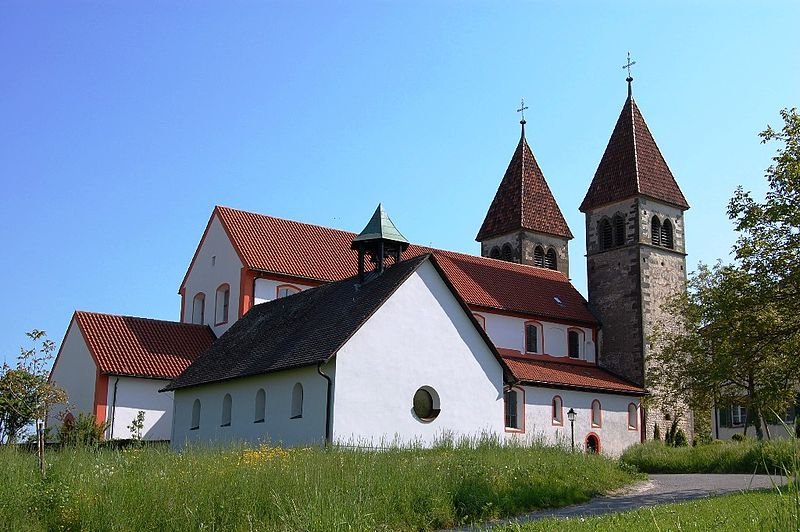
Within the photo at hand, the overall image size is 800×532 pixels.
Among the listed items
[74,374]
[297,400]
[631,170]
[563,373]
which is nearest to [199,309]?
[74,374]

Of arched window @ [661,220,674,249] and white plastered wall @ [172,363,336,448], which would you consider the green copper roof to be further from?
arched window @ [661,220,674,249]

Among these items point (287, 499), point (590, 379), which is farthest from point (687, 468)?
point (287, 499)

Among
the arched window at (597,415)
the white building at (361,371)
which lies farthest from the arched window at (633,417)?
the white building at (361,371)

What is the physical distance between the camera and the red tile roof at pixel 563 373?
138 ft

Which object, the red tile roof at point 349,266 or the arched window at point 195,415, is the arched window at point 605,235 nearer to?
the red tile roof at point 349,266

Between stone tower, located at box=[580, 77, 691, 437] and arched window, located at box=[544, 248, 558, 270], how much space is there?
14.3ft

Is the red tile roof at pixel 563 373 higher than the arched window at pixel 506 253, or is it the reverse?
the arched window at pixel 506 253

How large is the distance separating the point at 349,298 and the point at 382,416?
4.81 meters

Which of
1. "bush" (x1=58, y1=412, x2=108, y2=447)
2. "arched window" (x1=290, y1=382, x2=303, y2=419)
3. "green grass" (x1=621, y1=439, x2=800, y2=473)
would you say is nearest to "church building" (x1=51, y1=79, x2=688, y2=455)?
"arched window" (x1=290, y1=382, x2=303, y2=419)

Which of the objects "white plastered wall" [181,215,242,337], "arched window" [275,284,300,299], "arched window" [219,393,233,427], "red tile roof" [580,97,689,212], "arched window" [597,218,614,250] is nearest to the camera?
"arched window" [219,393,233,427]

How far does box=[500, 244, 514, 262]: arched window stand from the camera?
56.2m

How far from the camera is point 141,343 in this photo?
39.4m

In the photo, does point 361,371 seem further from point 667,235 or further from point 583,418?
point 667,235

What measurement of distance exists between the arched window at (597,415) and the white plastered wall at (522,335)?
414 cm
